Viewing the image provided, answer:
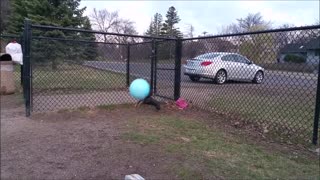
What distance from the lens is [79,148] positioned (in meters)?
4.06

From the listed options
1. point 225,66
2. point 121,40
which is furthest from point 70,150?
point 121,40

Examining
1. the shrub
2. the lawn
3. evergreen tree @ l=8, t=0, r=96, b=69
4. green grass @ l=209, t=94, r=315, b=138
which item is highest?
evergreen tree @ l=8, t=0, r=96, b=69

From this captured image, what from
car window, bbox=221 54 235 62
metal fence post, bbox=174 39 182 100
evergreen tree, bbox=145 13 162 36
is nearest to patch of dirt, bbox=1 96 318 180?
car window, bbox=221 54 235 62

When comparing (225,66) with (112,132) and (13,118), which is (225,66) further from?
(13,118)

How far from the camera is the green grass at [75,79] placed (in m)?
8.79

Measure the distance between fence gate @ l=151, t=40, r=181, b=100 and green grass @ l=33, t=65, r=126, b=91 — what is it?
6.83 feet

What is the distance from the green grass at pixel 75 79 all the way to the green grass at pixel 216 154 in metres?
3.98

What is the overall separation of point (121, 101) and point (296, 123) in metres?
3.63

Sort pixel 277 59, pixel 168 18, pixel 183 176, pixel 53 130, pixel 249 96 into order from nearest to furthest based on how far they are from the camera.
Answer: pixel 183 176 < pixel 53 130 < pixel 277 59 < pixel 249 96 < pixel 168 18

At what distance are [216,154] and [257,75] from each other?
94.0 inches

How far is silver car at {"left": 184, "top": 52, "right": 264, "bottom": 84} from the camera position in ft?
20.1

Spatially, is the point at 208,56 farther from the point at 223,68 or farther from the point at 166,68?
the point at 166,68

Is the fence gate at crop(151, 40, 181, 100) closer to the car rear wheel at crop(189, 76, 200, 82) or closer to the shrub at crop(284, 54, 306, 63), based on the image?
the car rear wheel at crop(189, 76, 200, 82)

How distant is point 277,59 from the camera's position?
203 inches
